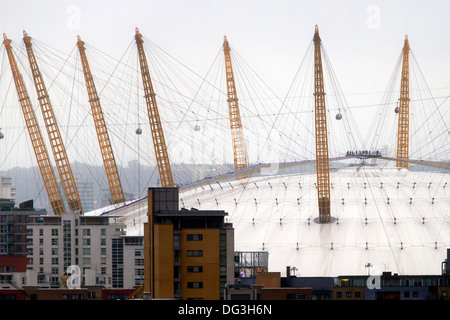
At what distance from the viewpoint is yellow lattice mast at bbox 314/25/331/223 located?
74250 mm

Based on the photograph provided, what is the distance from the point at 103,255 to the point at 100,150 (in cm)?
2365

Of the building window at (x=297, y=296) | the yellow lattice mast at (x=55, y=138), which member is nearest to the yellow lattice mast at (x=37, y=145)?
the yellow lattice mast at (x=55, y=138)

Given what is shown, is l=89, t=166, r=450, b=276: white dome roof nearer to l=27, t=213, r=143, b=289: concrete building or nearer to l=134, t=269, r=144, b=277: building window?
l=27, t=213, r=143, b=289: concrete building

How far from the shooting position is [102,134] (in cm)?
9669

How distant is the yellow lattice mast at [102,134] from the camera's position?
9475 cm

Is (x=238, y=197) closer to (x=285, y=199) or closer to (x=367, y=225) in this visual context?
(x=285, y=199)

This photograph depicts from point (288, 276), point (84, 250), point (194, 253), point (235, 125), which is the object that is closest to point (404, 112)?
point (235, 125)

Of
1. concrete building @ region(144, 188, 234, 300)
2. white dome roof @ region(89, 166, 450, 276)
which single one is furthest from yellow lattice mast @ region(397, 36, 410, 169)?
concrete building @ region(144, 188, 234, 300)

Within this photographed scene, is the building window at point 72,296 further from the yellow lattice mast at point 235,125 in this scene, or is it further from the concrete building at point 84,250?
the yellow lattice mast at point 235,125

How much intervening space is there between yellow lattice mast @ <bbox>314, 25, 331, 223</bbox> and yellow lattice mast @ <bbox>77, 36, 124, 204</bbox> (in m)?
24.0

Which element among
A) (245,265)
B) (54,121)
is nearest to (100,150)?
(54,121)

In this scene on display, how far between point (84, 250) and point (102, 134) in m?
23.4

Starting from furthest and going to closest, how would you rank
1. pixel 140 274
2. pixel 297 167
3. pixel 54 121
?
pixel 54 121, pixel 297 167, pixel 140 274
